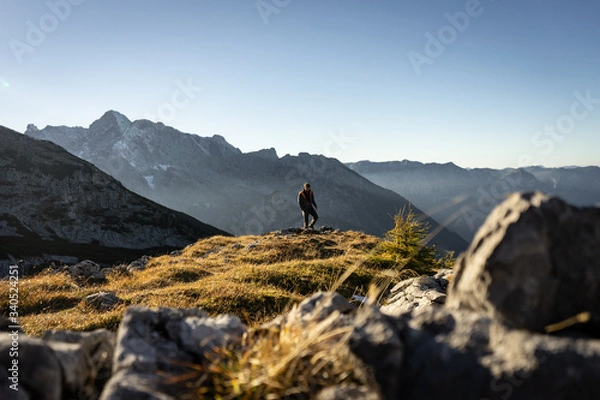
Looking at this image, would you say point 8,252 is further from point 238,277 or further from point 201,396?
point 201,396

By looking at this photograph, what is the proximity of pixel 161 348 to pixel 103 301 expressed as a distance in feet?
37.2

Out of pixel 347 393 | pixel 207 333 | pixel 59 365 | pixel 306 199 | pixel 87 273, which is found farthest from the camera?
pixel 306 199

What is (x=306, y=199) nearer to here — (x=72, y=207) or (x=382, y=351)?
(x=382, y=351)

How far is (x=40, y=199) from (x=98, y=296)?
128m

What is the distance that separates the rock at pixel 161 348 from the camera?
3.18 m

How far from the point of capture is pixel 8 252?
61656 millimetres

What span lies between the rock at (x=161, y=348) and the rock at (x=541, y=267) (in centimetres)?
278

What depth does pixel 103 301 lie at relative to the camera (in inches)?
520

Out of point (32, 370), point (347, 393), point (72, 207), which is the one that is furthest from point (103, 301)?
point (72, 207)

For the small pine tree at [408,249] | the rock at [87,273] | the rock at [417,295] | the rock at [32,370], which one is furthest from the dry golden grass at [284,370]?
the rock at [87,273]

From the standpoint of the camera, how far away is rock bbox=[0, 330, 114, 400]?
10.8 ft

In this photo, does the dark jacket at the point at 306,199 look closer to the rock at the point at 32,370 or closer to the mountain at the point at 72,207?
the rock at the point at 32,370

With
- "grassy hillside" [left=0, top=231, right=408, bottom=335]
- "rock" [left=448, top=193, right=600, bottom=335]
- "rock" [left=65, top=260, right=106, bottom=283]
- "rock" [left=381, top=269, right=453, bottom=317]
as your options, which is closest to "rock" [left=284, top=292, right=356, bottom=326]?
"rock" [left=448, top=193, right=600, bottom=335]

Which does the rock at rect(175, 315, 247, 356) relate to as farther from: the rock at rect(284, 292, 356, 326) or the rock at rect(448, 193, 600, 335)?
the rock at rect(448, 193, 600, 335)
